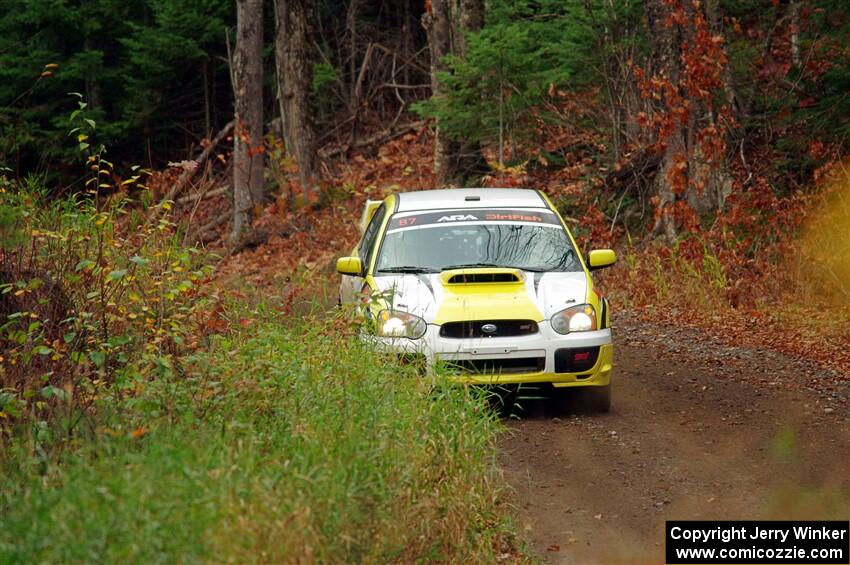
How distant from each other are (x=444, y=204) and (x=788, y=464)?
4.14m

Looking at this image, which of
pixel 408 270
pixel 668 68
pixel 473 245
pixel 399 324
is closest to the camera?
pixel 399 324

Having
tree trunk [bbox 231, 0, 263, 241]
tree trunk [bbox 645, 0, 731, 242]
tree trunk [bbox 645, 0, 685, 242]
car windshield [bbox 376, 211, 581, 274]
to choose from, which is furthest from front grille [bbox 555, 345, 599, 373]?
tree trunk [bbox 231, 0, 263, 241]

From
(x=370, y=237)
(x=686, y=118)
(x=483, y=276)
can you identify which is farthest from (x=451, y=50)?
(x=483, y=276)

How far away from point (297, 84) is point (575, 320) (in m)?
17.4

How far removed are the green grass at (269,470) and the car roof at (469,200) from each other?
102 inches

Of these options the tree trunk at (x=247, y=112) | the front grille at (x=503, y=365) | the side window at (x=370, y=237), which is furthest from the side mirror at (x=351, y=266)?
the tree trunk at (x=247, y=112)

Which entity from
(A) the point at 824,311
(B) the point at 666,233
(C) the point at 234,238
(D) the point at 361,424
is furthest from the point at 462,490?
(C) the point at 234,238

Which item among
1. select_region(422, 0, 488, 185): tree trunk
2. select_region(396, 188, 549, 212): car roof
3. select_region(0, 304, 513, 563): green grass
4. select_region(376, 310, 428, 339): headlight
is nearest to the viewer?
select_region(0, 304, 513, 563): green grass

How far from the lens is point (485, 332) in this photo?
941 cm

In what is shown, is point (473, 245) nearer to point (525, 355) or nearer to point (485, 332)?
point (485, 332)

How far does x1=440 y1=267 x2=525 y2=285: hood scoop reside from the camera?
9805 millimetres

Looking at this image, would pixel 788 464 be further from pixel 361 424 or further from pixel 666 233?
pixel 666 233

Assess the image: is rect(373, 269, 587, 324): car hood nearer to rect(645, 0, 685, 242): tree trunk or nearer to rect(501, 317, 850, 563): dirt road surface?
rect(501, 317, 850, 563): dirt road surface

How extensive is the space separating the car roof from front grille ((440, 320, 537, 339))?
1802 millimetres
